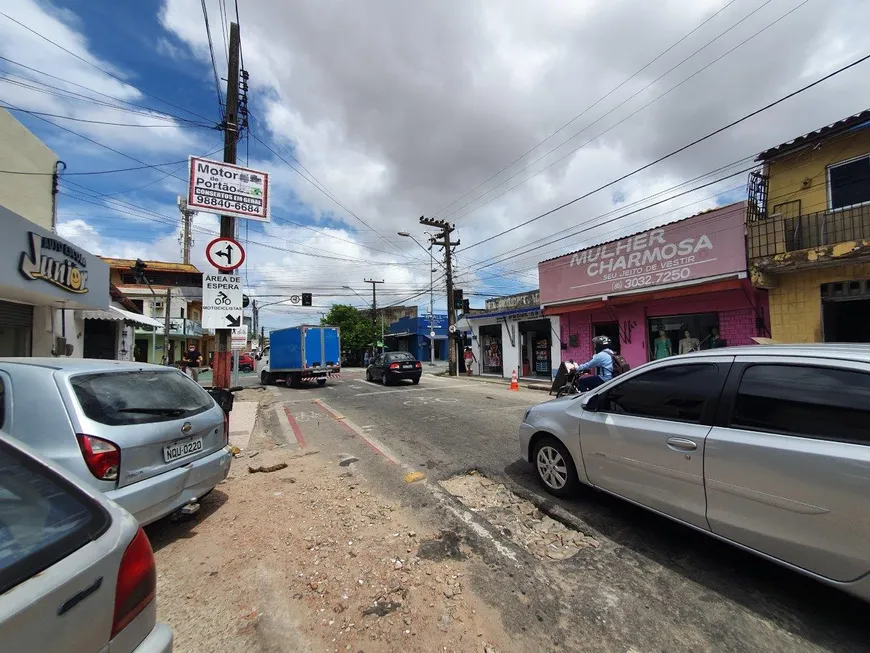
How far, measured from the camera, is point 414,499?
418 cm

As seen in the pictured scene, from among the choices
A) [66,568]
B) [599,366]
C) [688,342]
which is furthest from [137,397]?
[688,342]

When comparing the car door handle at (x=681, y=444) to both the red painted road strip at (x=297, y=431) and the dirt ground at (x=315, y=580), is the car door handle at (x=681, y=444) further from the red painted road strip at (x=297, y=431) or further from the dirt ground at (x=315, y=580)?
the red painted road strip at (x=297, y=431)

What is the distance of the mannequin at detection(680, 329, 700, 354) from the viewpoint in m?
12.4

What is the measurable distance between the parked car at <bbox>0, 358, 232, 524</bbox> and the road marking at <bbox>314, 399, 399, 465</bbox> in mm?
2670

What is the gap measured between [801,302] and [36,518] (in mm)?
13391

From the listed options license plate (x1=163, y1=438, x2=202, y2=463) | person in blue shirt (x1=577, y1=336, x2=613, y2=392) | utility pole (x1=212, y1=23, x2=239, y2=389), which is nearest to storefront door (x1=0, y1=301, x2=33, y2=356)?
utility pole (x1=212, y1=23, x2=239, y2=389)

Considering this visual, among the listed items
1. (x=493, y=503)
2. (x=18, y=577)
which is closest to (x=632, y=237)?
(x=493, y=503)

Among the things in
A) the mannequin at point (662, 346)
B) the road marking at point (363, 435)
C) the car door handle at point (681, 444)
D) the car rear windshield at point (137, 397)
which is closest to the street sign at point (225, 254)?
the road marking at point (363, 435)

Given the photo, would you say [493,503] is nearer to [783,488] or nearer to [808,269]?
[783,488]

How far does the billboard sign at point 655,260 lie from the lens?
11.0 meters

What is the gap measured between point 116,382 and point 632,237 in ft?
47.6

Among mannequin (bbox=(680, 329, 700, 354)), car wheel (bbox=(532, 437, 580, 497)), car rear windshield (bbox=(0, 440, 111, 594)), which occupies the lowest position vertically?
car wheel (bbox=(532, 437, 580, 497))

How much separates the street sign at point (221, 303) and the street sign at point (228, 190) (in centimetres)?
175

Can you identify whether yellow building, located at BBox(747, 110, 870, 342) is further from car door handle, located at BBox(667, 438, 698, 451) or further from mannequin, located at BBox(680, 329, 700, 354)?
car door handle, located at BBox(667, 438, 698, 451)
